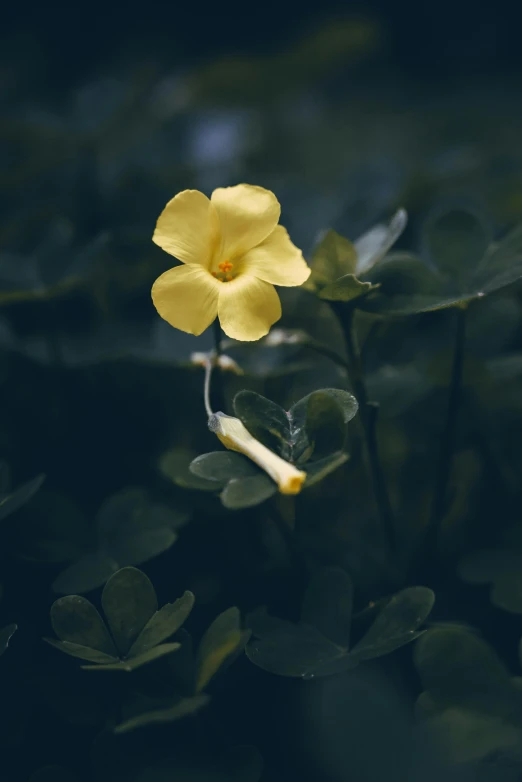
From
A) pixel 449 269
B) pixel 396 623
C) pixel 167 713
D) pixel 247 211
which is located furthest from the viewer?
pixel 449 269

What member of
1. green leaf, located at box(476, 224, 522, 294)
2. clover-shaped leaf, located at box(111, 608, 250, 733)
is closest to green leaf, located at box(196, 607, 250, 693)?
clover-shaped leaf, located at box(111, 608, 250, 733)

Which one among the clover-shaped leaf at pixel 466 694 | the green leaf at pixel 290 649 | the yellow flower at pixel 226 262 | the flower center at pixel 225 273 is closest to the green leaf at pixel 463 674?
the clover-shaped leaf at pixel 466 694

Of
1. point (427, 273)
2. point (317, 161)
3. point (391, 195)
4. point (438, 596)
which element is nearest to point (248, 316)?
point (427, 273)

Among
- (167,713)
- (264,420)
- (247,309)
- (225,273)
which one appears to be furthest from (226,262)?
(167,713)

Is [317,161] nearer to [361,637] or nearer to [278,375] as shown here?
[278,375]

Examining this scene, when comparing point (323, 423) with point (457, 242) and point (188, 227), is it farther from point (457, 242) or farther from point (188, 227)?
point (457, 242)

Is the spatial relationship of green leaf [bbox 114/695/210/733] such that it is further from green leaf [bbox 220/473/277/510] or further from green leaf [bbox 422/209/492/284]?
green leaf [bbox 422/209/492/284]
